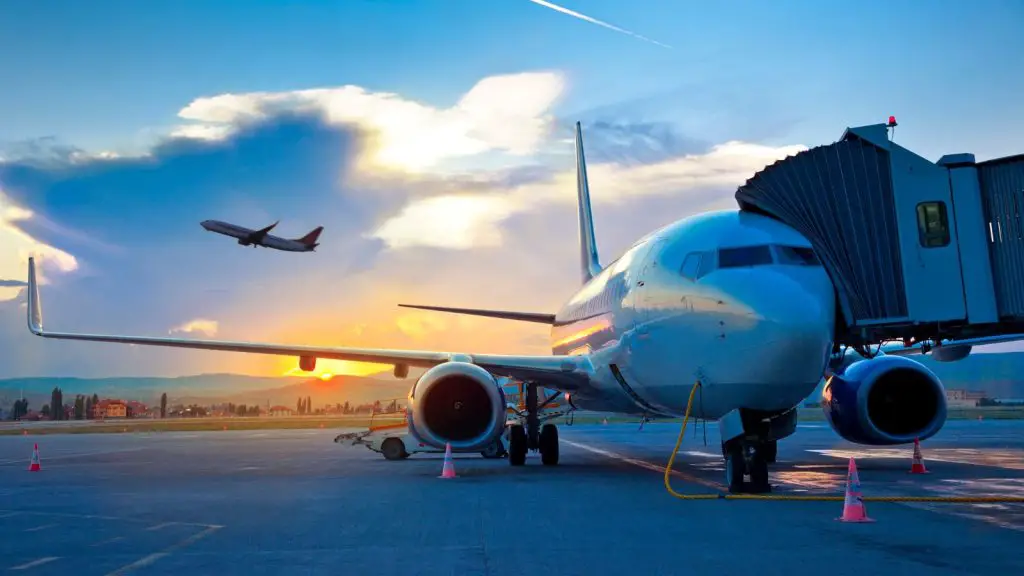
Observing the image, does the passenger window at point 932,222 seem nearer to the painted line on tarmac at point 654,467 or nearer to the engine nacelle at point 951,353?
the painted line on tarmac at point 654,467

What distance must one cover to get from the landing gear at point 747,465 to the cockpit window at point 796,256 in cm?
231

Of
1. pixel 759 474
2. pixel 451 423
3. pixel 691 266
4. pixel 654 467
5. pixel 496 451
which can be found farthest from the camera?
pixel 496 451

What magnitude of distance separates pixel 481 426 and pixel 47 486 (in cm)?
699

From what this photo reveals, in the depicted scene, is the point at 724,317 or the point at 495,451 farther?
the point at 495,451

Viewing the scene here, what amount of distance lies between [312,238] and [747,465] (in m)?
64.1

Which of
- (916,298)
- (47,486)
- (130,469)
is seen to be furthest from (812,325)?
(130,469)

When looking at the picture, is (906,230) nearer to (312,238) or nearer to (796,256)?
(796,256)

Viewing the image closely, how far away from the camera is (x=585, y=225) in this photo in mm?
28844

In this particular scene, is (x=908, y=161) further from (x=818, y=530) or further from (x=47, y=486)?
(x=47, y=486)

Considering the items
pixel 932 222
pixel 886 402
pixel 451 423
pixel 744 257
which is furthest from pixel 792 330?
pixel 451 423

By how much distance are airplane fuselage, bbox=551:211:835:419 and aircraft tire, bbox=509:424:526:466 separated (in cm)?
480

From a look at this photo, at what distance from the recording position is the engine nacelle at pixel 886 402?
619 inches

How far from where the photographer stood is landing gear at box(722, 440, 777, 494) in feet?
39.2

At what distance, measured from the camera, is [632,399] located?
50.2 feet
